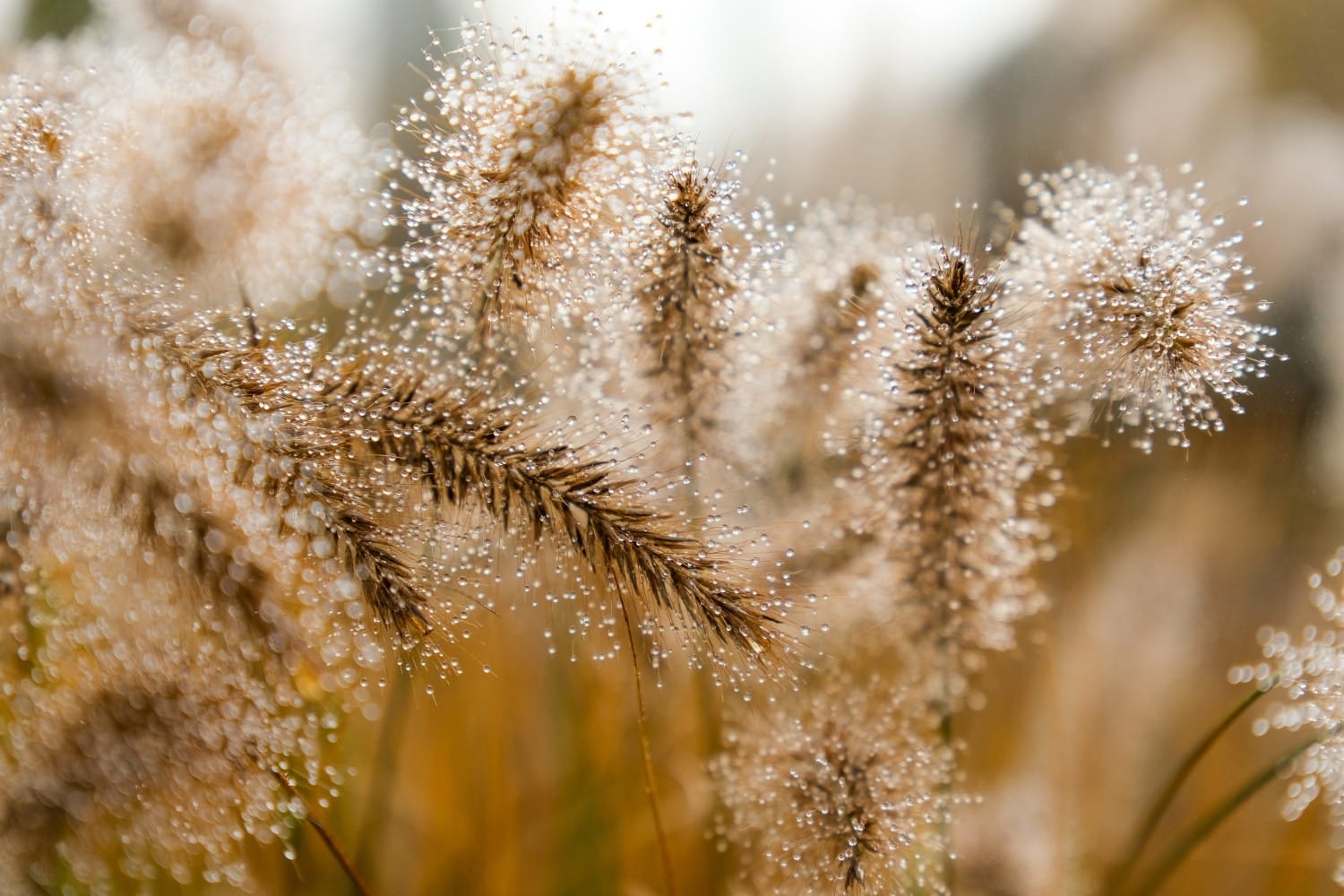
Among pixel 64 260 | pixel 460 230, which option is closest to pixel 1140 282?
pixel 460 230

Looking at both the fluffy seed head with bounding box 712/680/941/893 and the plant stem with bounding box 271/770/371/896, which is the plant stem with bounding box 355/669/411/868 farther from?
the fluffy seed head with bounding box 712/680/941/893

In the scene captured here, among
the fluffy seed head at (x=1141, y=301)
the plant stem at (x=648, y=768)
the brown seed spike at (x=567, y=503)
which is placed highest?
the fluffy seed head at (x=1141, y=301)

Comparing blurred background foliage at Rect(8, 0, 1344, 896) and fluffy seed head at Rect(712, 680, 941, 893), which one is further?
blurred background foliage at Rect(8, 0, 1344, 896)

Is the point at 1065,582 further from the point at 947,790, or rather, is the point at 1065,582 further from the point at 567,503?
the point at 567,503

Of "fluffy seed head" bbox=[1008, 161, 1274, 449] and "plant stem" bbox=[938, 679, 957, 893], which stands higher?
"fluffy seed head" bbox=[1008, 161, 1274, 449]

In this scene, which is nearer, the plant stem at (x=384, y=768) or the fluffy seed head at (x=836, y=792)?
the fluffy seed head at (x=836, y=792)

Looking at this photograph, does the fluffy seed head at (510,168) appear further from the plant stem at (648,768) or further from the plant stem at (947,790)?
the plant stem at (947,790)

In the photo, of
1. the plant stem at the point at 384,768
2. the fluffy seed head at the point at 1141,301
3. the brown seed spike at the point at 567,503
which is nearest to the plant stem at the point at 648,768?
the brown seed spike at the point at 567,503

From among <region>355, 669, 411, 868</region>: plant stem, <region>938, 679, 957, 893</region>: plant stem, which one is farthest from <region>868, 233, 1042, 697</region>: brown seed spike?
<region>355, 669, 411, 868</region>: plant stem
